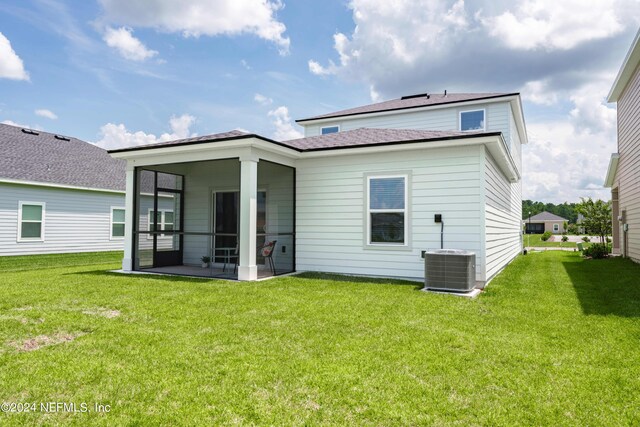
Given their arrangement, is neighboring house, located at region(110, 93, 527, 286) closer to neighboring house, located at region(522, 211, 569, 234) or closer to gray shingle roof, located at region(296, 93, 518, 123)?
gray shingle roof, located at region(296, 93, 518, 123)

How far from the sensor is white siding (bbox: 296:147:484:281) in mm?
7133

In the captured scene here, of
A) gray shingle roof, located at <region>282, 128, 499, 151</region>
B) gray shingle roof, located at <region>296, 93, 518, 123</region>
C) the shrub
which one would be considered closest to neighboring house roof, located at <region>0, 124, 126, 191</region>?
gray shingle roof, located at <region>296, 93, 518, 123</region>

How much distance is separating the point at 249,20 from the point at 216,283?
6415 millimetres

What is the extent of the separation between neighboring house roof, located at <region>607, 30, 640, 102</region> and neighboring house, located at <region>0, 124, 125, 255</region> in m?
17.2

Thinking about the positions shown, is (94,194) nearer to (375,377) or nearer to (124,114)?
(124,114)

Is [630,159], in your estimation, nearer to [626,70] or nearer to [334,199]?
[626,70]

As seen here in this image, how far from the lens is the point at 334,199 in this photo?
835 centimetres

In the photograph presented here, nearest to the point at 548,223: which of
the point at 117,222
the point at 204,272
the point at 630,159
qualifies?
the point at 630,159

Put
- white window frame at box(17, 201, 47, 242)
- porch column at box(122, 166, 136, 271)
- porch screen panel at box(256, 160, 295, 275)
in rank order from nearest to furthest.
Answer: porch column at box(122, 166, 136, 271)
porch screen panel at box(256, 160, 295, 275)
white window frame at box(17, 201, 47, 242)

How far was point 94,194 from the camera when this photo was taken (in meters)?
14.9

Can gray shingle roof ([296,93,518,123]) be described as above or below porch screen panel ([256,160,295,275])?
above

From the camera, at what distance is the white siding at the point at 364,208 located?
7.13m

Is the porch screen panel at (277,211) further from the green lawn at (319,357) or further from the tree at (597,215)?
the tree at (597,215)

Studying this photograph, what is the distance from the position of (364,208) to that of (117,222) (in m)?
12.1
